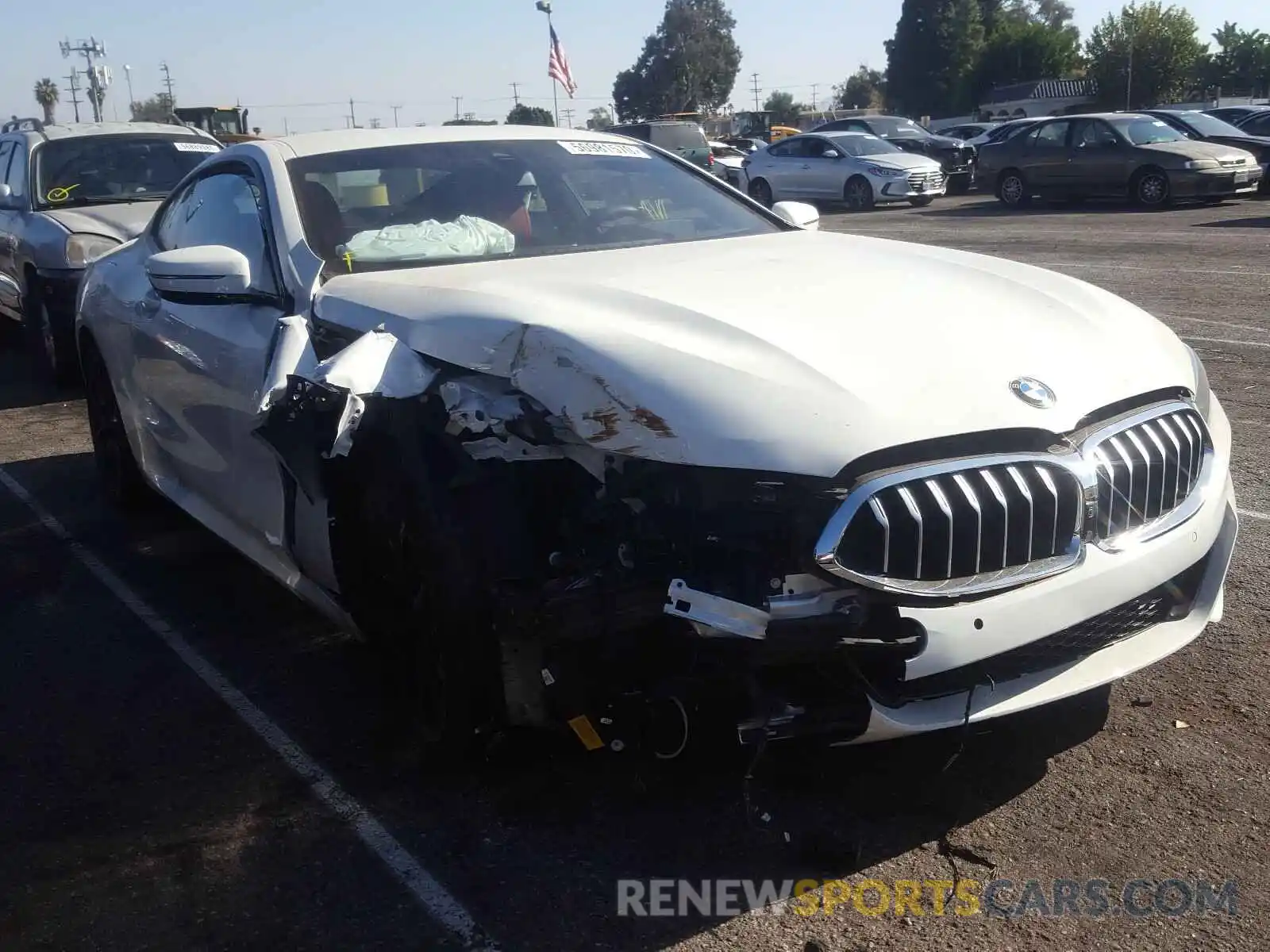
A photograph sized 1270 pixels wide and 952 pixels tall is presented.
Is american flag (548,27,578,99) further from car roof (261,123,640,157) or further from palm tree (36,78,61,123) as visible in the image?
palm tree (36,78,61,123)

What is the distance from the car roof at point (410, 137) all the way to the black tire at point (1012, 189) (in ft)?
59.6

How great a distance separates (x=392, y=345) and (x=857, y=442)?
1.30 meters

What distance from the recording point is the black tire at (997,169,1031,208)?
848 inches

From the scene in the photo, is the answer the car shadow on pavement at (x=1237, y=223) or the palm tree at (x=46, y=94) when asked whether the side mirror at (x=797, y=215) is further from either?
the palm tree at (x=46, y=94)

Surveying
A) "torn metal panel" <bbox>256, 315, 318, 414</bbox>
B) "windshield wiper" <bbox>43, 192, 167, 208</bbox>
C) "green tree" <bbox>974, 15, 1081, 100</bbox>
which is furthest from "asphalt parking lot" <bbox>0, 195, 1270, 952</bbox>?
"green tree" <bbox>974, 15, 1081, 100</bbox>

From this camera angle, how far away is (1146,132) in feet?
65.4

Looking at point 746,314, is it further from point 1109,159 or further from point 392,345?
point 1109,159

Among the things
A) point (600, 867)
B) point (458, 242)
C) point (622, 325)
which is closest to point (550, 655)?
point (600, 867)

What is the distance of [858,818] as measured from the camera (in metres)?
3.07

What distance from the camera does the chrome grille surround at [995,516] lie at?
261 cm

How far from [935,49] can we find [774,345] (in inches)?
3463

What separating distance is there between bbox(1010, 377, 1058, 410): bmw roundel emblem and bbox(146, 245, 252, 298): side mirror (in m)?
2.36

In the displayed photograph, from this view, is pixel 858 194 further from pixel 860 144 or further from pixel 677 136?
pixel 677 136

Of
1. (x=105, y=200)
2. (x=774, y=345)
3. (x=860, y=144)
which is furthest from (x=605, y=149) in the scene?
(x=860, y=144)
